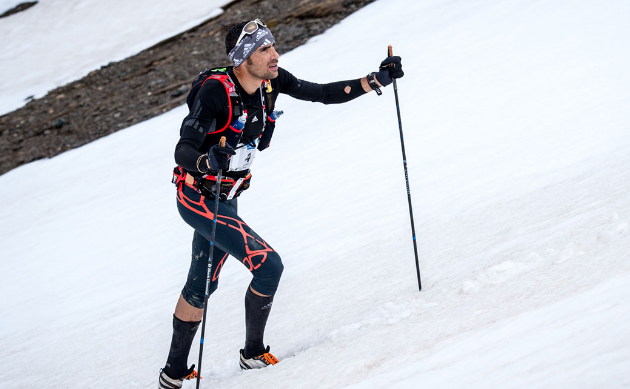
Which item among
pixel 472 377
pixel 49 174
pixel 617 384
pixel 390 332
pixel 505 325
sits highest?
pixel 617 384

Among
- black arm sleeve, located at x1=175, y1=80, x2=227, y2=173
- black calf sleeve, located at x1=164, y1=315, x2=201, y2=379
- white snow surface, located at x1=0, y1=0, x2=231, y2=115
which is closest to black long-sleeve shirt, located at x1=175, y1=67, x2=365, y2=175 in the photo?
black arm sleeve, located at x1=175, y1=80, x2=227, y2=173

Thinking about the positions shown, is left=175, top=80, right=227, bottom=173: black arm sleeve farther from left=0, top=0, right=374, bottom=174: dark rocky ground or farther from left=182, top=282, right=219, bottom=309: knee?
left=0, top=0, right=374, bottom=174: dark rocky ground

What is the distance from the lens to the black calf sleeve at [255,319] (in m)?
4.62

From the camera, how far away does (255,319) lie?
4664 mm

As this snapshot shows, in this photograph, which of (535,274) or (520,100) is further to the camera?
(520,100)

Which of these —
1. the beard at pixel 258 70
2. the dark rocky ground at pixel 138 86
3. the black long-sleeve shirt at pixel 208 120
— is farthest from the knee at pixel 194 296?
the dark rocky ground at pixel 138 86

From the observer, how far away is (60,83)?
23391 millimetres

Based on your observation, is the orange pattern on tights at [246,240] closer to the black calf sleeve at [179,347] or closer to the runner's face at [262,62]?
the black calf sleeve at [179,347]

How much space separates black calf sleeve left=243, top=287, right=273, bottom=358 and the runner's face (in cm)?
183

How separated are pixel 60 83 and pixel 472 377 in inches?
956

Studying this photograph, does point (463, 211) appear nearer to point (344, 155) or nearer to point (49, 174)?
point (344, 155)

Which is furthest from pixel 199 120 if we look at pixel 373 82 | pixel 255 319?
pixel 373 82

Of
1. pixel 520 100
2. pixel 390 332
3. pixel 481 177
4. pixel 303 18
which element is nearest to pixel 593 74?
pixel 520 100

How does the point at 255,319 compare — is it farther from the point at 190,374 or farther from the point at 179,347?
the point at 190,374
